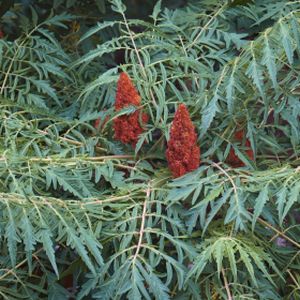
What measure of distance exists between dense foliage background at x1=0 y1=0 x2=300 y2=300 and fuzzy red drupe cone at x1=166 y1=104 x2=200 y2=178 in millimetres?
42

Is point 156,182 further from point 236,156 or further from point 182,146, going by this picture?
point 236,156

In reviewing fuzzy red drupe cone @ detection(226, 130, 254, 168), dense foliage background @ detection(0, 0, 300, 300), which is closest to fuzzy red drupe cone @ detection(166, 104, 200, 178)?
dense foliage background @ detection(0, 0, 300, 300)

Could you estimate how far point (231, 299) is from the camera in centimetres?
234

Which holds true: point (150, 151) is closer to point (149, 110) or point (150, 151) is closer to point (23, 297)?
point (149, 110)

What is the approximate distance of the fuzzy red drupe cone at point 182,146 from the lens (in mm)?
2539

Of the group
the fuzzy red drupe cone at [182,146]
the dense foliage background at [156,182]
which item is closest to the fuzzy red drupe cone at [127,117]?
the dense foliage background at [156,182]

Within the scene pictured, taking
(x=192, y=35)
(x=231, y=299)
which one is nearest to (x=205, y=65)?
(x=192, y=35)

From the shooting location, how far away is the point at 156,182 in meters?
2.57

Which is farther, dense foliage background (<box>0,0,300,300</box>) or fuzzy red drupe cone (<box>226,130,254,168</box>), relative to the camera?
fuzzy red drupe cone (<box>226,130,254,168</box>)

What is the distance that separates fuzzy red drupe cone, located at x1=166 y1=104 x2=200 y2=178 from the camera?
2539 mm

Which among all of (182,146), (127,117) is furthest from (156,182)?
(127,117)

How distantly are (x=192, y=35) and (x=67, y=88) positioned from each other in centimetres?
48

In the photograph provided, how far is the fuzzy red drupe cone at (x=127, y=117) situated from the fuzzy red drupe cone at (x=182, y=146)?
0.59ft

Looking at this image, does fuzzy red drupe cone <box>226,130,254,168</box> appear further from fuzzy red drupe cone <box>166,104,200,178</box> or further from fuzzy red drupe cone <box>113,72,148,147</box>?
fuzzy red drupe cone <box>113,72,148,147</box>
